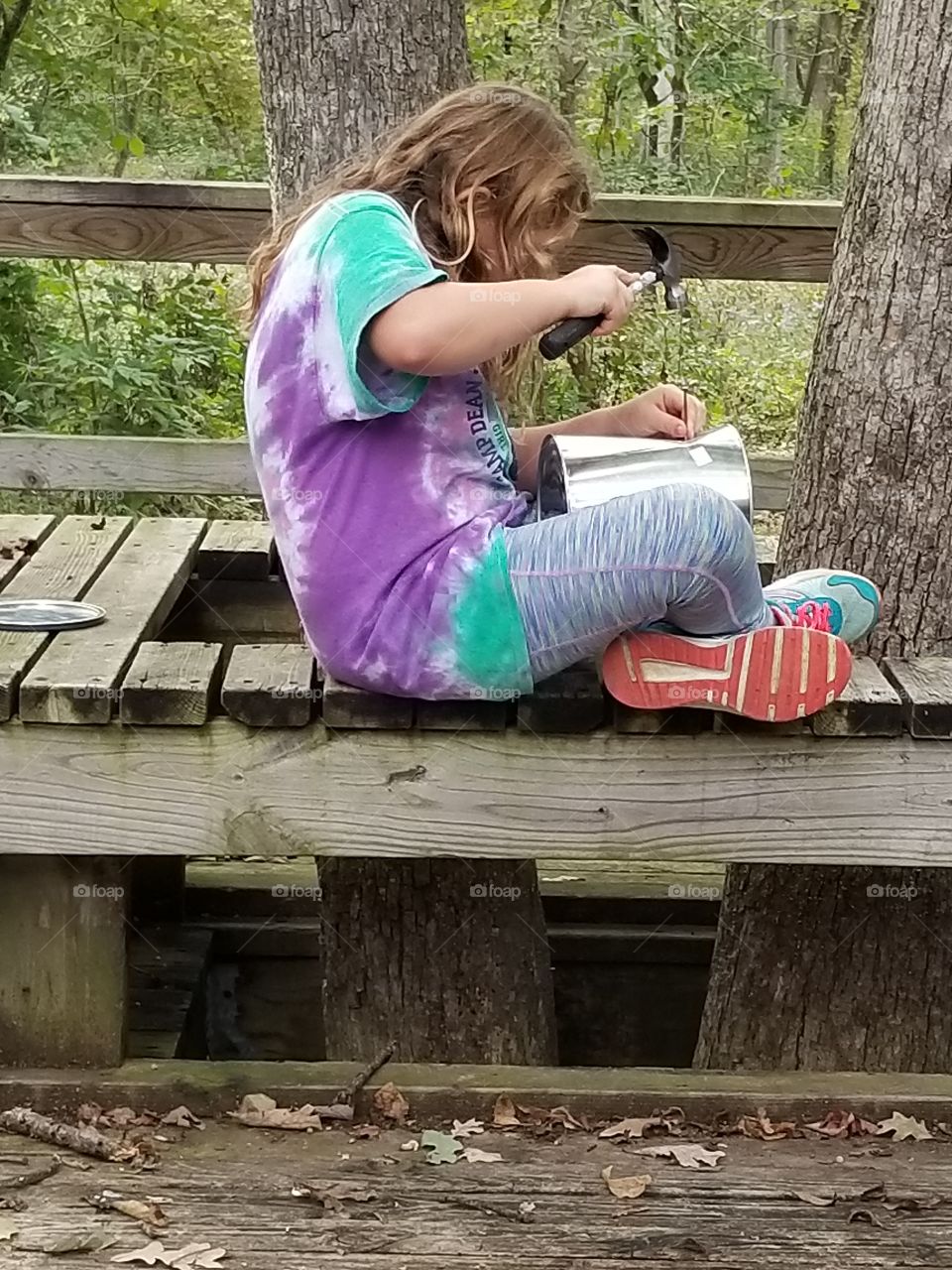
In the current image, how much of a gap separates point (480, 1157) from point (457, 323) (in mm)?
1295

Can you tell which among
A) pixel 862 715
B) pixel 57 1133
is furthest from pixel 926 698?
A: pixel 57 1133

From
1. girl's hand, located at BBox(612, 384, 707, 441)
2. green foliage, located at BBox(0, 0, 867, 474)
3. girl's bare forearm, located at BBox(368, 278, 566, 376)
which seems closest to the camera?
girl's bare forearm, located at BBox(368, 278, 566, 376)

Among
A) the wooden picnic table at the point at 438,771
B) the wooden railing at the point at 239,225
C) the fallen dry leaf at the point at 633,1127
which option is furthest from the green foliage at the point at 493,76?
the fallen dry leaf at the point at 633,1127

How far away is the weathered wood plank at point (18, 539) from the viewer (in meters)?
3.20

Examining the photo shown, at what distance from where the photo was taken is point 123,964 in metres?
2.58

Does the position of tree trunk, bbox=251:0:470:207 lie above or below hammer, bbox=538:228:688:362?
above

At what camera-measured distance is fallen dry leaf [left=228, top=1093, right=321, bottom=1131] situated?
2574 mm

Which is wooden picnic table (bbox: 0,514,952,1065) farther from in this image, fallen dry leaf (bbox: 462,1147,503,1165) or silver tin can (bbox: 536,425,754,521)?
fallen dry leaf (bbox: 462,1147,503,1165)

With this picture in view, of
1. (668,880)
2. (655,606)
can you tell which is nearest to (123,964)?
(655,606)

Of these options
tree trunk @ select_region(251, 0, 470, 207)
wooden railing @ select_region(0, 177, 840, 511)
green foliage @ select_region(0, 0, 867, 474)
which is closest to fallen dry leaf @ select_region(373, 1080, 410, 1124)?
tree trunk @ select_region(251, 0, 470, 207)

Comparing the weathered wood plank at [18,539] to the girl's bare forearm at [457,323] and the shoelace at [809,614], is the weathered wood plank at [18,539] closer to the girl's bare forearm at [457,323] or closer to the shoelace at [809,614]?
the girl's bare forearm at [457,323]

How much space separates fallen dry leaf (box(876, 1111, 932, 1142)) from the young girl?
2.71 feet

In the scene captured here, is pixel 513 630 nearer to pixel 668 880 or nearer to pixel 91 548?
pixel 91 548

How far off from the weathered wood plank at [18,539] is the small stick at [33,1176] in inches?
43.9
